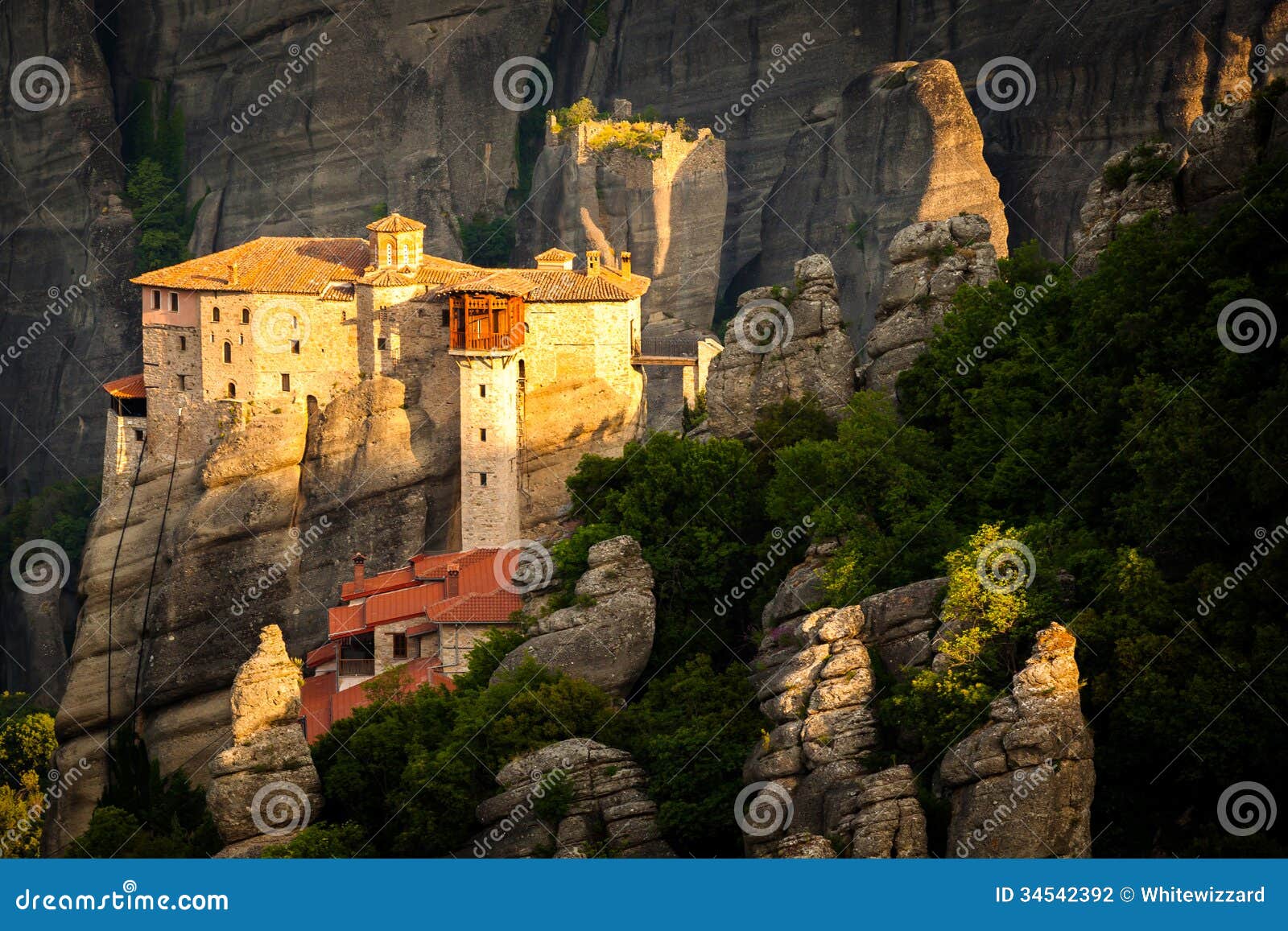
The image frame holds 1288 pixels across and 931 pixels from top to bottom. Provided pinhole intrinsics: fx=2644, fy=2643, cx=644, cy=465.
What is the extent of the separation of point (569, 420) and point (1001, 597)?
28.1 meters

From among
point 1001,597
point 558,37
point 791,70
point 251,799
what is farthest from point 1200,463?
point 558,37

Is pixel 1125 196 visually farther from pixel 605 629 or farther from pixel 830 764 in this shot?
pixel 830 764

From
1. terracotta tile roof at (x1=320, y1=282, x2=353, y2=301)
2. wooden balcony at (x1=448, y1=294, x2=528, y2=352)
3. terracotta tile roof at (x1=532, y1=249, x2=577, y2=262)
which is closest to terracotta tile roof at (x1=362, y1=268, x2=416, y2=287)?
terracotta tile roof at (x1=320, y1=282, x2=353, y2=301)

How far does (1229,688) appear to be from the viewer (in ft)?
140

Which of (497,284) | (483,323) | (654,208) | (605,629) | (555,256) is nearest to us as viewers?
(605,629)

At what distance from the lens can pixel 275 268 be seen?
245 ft

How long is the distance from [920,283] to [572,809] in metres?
17.6


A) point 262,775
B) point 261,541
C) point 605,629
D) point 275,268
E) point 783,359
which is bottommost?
point 262,775

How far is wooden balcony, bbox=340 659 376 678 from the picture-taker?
2470 inches

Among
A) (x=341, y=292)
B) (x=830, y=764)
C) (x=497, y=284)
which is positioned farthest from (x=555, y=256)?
(x=830, y=764)

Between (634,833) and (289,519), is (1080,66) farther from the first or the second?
(634,833)

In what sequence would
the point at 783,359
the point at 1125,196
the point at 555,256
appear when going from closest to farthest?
the point at 1125,196 → the point at 783,359 → the point at 555,256

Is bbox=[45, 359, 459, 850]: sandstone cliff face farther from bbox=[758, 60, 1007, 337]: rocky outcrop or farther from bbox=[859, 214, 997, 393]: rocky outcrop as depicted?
bbox=[758, 60, 1007, 337]: rocky outcrop

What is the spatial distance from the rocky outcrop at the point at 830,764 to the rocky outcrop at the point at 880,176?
132ft
